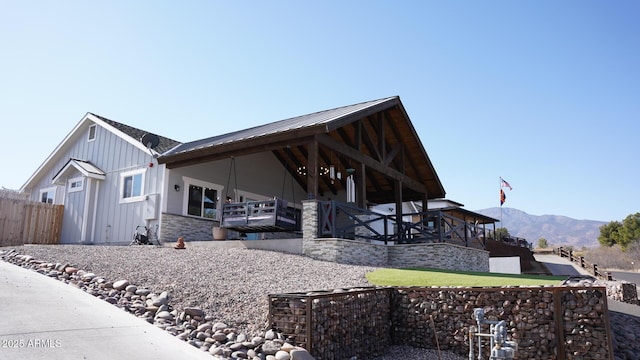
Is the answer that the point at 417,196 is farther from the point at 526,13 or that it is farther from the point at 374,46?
the point at 526,13

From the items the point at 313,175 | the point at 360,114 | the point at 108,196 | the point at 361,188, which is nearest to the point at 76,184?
the point at 108,196

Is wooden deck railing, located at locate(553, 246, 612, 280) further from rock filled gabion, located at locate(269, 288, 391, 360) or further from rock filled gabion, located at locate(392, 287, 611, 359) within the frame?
rock filled gabion, located at locate(269, 288, 391, 360)

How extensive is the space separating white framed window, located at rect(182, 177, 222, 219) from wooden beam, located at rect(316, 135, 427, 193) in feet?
18.0

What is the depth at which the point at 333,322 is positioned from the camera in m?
5.99

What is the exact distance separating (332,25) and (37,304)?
32.6 ft

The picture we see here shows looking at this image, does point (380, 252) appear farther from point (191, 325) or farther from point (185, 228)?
point (191, 325)

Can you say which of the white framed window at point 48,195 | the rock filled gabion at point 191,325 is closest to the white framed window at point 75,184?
the white framed window at point 48,195

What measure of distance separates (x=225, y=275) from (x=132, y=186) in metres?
8.86

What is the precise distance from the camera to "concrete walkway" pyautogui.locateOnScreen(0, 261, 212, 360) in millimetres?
4105

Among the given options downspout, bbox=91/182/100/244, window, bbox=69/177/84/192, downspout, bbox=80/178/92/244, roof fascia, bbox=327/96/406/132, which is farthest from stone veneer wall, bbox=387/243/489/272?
window, bbox=69/177/84/192

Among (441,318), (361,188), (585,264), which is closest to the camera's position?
(441,318)

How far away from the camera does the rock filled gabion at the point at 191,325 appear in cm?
518

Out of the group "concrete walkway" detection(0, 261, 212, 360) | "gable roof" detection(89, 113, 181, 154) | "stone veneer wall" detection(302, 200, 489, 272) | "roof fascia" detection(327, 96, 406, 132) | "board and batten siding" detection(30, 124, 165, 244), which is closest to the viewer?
"concrete walkway" detection(0, 261, 212, 360)

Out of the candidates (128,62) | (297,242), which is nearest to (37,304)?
(297,242)
